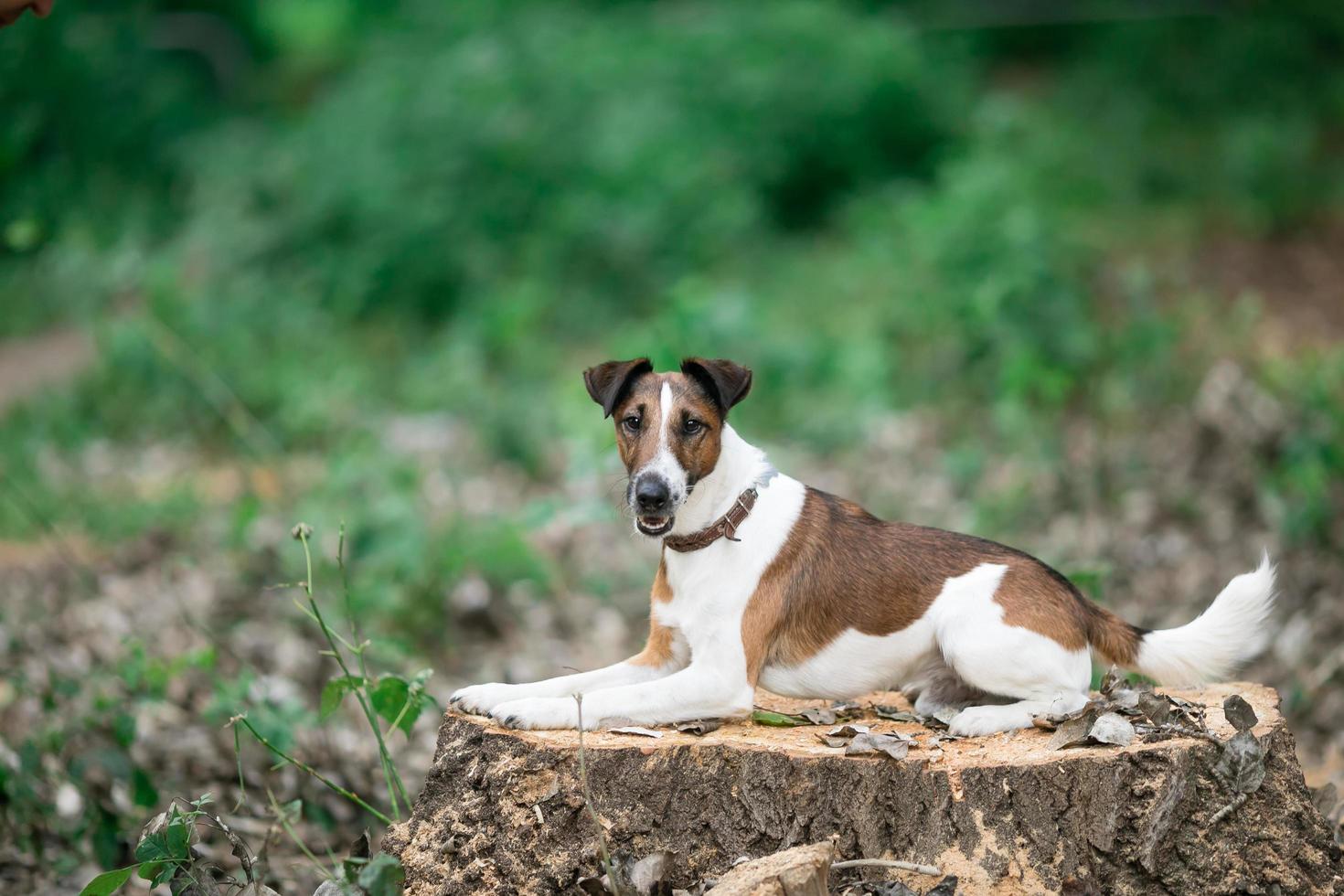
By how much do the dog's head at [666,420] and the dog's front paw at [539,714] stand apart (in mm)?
568

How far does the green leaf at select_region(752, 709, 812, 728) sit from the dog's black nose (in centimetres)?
77

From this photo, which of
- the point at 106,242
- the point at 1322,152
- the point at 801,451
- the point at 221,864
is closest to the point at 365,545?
the point at 221,864

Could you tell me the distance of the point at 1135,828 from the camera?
365 centimetres

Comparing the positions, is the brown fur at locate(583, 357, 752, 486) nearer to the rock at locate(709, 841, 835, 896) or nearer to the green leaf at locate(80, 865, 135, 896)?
the rock at locate(709, 841, 835, 896)

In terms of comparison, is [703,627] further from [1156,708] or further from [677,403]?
[1156,708]

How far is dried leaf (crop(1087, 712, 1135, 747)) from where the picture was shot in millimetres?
3697

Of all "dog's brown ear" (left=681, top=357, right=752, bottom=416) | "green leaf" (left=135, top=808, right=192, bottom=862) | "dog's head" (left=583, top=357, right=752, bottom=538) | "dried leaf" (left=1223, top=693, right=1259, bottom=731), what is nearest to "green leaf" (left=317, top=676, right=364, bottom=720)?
"green leaf" (left=135, top=808, right=192, bottom=862)

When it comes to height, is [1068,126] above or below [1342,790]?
above

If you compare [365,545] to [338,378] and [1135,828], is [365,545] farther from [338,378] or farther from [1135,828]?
[1135,828]

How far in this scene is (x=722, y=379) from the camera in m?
3.95

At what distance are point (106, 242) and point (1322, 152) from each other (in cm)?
1285

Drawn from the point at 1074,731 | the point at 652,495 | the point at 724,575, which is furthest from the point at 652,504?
the point at 1074,731

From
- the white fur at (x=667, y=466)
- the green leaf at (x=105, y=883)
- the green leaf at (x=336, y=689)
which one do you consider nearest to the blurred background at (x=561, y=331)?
the green leaf at (x=336, y=689)

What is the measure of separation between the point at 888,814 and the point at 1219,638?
4.08 ft
